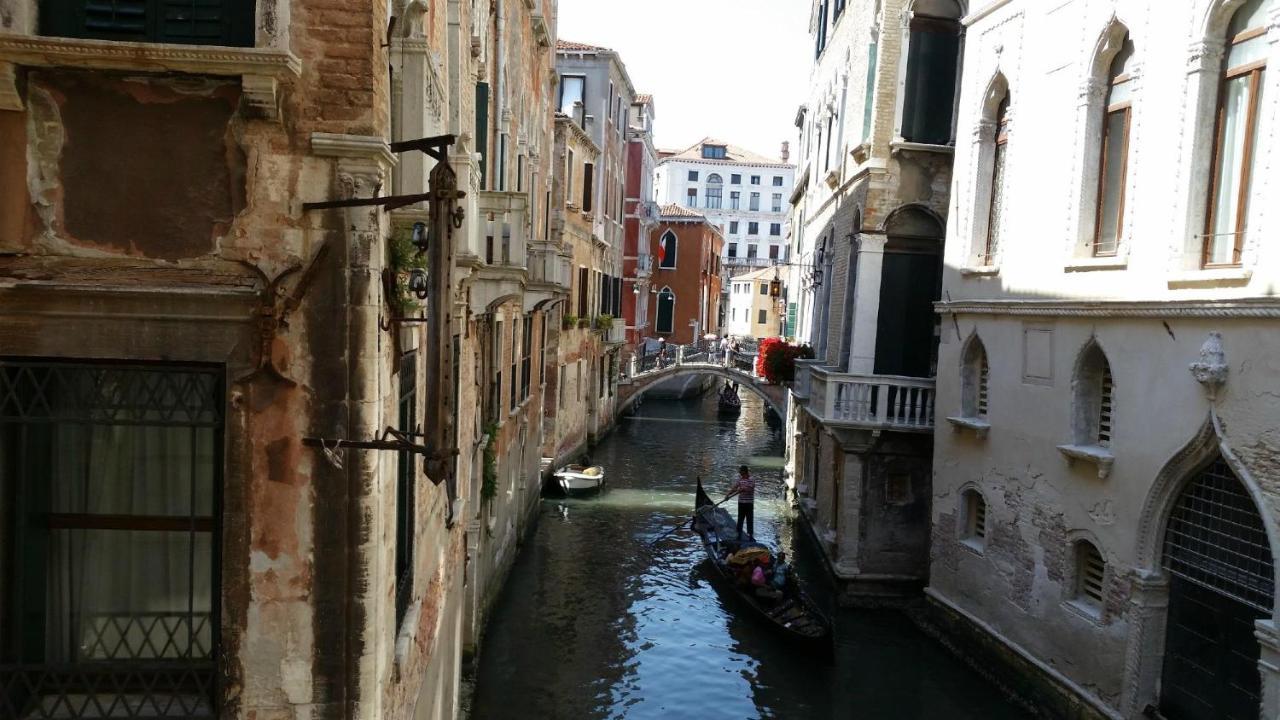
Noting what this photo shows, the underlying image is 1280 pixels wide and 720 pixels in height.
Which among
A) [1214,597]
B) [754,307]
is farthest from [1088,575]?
[754,307]

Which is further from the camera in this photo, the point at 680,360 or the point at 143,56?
the point at 680,360

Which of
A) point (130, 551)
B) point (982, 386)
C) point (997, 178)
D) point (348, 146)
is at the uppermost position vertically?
point (997, 178)

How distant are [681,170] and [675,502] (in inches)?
2132

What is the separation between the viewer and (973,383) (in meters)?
12.9

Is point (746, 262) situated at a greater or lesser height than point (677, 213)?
lesser

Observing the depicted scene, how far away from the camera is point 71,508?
4547 mm

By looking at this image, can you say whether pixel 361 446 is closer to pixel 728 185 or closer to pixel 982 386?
pixel 982 386

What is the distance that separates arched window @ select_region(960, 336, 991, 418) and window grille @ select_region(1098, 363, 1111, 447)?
2.54 meters

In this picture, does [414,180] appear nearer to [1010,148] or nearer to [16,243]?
[16,243]

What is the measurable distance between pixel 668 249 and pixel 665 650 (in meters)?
38.7

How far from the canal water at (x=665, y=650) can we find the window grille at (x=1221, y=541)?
3.13 metres

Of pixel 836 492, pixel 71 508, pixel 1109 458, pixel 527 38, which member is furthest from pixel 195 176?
pixel 836 492

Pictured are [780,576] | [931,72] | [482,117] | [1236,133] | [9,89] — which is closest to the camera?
[9,89]

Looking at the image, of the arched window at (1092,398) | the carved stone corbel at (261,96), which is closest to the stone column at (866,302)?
the arched window at (1092,398)
